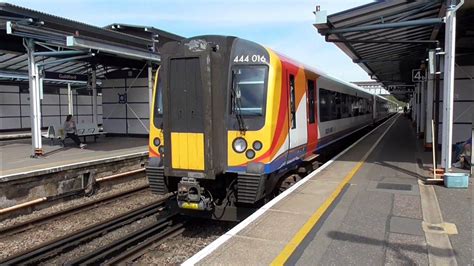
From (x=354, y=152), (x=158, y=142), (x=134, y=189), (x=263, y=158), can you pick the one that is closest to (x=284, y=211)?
(x=263, y=158)

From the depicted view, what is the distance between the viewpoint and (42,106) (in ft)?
85.1

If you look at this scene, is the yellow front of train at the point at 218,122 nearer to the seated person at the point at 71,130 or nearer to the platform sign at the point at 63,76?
the seated person at the point at 71,130

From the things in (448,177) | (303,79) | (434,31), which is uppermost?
(434,31)

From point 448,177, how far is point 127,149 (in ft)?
34.5

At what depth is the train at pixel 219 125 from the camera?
6199 millimetres

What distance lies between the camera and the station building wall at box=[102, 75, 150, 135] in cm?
1875

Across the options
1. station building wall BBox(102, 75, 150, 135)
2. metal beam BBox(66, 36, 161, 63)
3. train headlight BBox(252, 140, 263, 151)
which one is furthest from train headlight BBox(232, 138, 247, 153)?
station building wall BBox(102, 75, 150, 135)

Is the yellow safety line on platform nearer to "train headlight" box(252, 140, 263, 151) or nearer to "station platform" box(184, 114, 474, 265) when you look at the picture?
"station platform" box(184, 114, 474, 265)

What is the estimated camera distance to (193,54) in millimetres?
6145

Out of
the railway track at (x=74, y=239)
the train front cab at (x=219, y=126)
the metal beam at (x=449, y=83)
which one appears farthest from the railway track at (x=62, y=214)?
the metal beam at (x=449, y=83)

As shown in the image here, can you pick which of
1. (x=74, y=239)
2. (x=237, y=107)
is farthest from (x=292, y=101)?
(x=74, y=239)

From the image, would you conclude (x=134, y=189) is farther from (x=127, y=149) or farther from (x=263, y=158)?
(x=263, y=158)

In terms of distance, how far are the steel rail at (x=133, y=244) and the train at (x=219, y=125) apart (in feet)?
2.15

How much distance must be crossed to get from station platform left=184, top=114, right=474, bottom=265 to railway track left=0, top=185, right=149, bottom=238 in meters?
4.93
